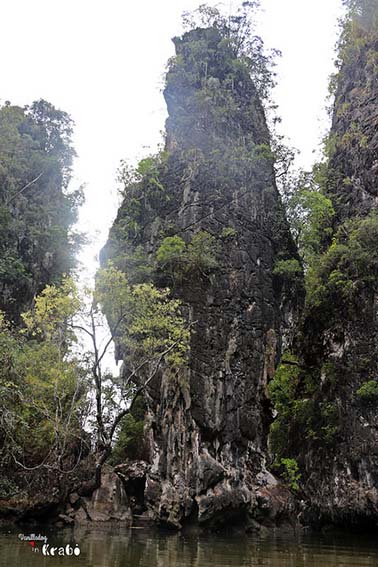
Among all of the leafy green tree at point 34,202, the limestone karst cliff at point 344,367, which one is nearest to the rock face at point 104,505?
the limestone karst cliff at point 344,367

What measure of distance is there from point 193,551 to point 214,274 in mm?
11820

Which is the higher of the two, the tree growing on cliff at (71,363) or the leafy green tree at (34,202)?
the leafy green tree at (34,202)

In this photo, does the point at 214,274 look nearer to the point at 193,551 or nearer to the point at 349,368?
the point at 349,368

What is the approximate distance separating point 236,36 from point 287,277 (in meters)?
15.5

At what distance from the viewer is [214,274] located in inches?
816

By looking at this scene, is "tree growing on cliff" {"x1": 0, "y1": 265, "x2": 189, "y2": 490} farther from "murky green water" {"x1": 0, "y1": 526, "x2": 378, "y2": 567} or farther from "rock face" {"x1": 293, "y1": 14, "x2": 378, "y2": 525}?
"rock face" {"x1": 293, "y1": 14, "x2": 378, "y2": 525}

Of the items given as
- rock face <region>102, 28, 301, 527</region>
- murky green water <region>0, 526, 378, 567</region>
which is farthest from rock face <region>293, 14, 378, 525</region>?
rock face <region>102, 28, 301, 527</region>

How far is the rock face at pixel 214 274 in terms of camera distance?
17.3 meters

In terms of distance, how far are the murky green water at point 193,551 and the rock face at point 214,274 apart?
8.29 feet

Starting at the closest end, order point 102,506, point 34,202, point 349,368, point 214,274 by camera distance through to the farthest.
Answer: point 349,368 → point 102,506 → point 214,274 → point 34,202

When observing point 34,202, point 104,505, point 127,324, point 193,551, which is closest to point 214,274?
point 127,324

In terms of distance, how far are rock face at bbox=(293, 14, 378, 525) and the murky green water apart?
1.39 meters

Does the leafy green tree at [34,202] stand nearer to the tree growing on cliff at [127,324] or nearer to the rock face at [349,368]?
the tree growing on cliff at [127,324]

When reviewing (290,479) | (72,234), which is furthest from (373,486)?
(72,234)
